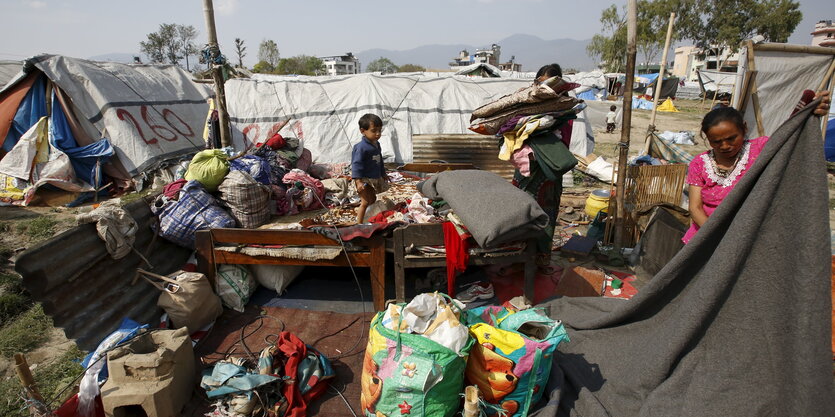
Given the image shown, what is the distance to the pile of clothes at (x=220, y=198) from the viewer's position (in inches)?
157

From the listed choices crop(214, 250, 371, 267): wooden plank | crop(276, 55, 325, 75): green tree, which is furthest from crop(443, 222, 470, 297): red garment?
crop(276, 55, 325, 75): green tree

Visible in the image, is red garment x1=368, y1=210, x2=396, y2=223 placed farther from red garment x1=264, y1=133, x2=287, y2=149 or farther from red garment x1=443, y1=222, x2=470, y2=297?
red garment x1=264, y1=133, x2=287, y2=149

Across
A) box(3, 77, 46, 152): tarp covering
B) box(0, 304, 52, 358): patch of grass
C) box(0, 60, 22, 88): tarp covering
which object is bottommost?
box(0, 304, 52, 358): patch of grass

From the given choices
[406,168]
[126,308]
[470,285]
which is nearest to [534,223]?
[470,285]

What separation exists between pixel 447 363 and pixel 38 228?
645 cm

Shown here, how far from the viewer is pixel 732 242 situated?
201 centimetres

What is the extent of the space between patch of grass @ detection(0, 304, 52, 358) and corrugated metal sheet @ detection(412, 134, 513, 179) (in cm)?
664

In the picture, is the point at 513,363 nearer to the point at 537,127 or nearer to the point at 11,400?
the point at 537,127

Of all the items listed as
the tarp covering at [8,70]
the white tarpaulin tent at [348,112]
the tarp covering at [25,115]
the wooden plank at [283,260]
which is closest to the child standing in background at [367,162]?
the wooden plank at [283,260]

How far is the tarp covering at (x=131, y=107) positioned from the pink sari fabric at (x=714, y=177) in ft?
29.8

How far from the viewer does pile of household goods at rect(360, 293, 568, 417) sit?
223cm

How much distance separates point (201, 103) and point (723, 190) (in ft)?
42.1

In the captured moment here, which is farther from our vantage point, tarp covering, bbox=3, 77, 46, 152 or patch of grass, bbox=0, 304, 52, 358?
tarp covering, bbox=3, 77, 46, 152

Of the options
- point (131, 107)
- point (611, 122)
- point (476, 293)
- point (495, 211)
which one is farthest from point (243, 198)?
point (611, 122)
